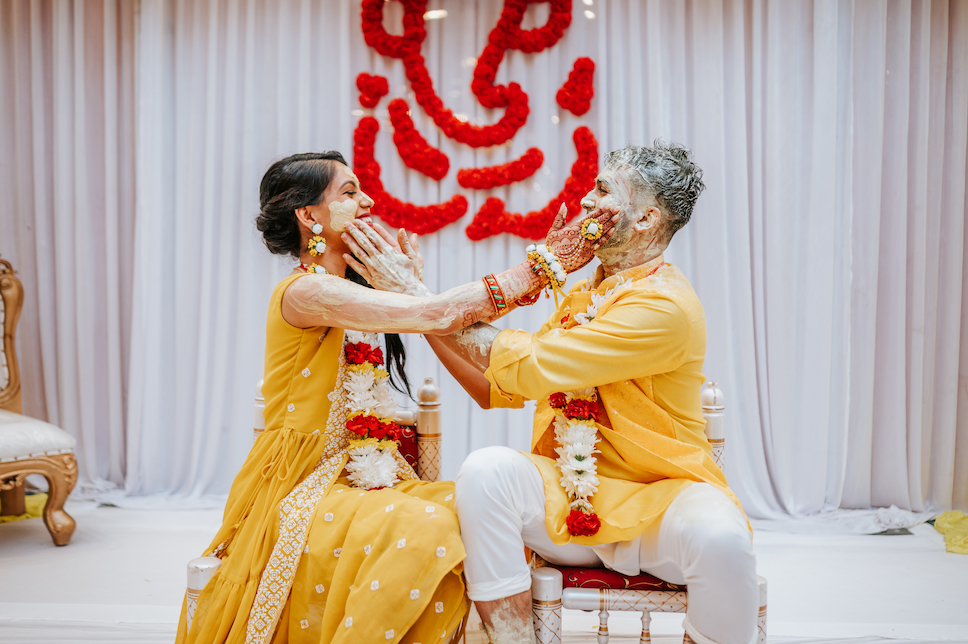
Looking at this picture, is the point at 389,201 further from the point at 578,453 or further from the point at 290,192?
the point at 578,453

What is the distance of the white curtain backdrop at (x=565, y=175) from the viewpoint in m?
3.94

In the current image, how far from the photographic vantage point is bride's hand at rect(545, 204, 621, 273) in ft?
6.74

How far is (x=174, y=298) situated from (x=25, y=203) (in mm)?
1143

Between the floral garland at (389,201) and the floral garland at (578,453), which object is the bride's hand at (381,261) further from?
the floral garland at (389,201)

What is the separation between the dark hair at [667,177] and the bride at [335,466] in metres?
0.18

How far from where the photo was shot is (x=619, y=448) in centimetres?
197

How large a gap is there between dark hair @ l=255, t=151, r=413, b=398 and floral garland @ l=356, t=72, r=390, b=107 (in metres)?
1.95

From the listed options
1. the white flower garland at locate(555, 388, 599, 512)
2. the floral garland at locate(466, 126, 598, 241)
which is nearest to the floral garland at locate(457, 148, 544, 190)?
the floral garland at locate(466, 126, 598, 241)

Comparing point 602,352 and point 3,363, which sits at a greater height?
point 602,352

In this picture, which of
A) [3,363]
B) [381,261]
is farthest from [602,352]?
[3,363]

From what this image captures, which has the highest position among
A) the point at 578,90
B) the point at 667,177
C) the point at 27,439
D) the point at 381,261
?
the point at 578,90

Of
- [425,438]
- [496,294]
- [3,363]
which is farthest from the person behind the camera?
[3,363]

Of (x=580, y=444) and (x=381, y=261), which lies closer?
(x=580, y=444)

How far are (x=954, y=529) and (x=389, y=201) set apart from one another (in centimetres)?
351
